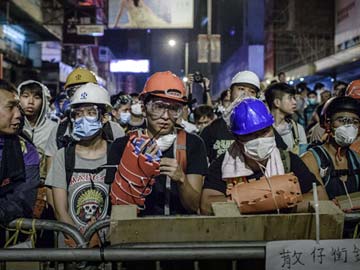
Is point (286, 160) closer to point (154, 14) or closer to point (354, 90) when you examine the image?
point (354, 90)

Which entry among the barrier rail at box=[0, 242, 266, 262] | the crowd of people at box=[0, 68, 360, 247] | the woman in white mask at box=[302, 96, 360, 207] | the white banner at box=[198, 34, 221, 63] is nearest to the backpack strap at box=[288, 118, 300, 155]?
the crowd of people at box=[0, 68, 360, 247]

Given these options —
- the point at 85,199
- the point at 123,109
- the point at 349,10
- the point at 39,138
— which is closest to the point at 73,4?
the point at 349,10

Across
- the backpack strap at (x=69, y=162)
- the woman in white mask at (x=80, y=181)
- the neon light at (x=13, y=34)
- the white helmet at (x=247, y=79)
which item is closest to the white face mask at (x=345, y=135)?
the white helmet at (x=247, y=79)

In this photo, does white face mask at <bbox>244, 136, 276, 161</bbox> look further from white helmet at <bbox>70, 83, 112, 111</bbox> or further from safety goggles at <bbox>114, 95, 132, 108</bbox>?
safety goggles at <bbox>114, 95, 132, 108</bbox>

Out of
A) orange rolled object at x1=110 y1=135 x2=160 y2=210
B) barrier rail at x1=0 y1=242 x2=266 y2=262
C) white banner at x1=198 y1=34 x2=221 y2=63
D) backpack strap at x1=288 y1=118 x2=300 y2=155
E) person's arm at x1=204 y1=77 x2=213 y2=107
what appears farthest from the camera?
white banner at x1=198 y1=34 x2=221 y2=63

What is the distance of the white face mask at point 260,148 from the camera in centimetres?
361

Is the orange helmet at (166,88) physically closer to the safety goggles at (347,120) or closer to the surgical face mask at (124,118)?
the safety goggles at (347,120)

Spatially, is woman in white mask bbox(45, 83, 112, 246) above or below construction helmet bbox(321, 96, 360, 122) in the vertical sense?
below

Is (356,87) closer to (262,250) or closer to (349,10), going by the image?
(262,250)

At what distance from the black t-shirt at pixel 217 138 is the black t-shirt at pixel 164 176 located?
1.65 m

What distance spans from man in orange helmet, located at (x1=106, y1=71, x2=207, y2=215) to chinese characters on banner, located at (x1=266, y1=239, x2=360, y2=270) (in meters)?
1.18

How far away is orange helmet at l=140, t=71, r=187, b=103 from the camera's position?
4055 millimetres

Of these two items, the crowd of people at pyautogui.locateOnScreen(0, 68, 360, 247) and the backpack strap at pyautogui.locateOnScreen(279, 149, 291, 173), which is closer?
the crowd of people at pyautogui.locateOnScreen(0, 68, 360, 247)

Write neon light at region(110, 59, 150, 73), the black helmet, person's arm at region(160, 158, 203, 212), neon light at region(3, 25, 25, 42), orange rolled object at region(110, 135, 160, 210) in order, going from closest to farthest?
orange rolled object at region(110, 135, 160, 210) < person's arm at region(160, 158, 203, 212) < the black helmet < neon light at region(3, 25, 25, 42) < neon light at region(110, 59, 150, 73)
